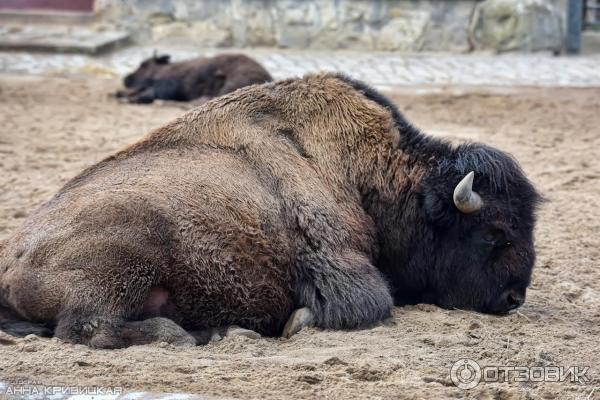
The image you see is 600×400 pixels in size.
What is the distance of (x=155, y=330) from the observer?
181 inches

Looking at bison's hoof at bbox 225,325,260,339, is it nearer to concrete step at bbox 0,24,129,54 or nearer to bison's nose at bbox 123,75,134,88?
bison's nose at bbox 123,75,134,88

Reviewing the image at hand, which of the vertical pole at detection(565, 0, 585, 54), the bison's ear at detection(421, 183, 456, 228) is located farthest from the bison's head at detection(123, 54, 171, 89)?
the bison's ear at detection(421, 183, 456, 228)

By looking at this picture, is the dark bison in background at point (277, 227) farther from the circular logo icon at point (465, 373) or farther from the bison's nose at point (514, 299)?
the circular logo icon at point (465, 373)

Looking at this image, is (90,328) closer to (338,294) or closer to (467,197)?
(338,294)

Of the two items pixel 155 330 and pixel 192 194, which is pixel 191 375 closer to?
pixel 155 330

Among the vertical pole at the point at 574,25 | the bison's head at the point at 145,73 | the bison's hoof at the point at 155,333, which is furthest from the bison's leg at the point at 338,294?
the vertical pole at the point at 574,25

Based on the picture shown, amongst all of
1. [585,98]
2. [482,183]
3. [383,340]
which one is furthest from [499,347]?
[585,98]

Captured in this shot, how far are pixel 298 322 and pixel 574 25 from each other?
459 inches

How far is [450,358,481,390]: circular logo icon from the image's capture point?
4023 mm

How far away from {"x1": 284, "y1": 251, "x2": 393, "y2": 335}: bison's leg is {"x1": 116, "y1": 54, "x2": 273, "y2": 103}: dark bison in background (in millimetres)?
7517

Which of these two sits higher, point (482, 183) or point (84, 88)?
point (482, 183)

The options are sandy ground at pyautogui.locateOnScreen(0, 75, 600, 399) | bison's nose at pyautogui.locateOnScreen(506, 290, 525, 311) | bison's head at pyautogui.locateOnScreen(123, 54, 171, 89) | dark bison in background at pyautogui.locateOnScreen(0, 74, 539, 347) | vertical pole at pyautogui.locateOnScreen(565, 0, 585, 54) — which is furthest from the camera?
vertical pole at pyautogui.locateOnScreen(565, 0, 585, 54)

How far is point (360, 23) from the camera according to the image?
15836 millimetres

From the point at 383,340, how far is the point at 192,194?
1.19 meters
